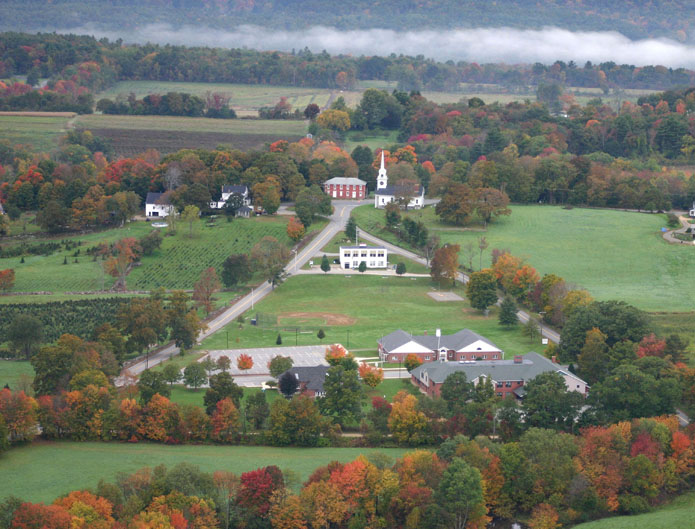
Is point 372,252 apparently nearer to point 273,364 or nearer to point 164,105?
point 273,364

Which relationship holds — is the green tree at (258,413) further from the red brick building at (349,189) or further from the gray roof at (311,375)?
the red brick building at (349,189)

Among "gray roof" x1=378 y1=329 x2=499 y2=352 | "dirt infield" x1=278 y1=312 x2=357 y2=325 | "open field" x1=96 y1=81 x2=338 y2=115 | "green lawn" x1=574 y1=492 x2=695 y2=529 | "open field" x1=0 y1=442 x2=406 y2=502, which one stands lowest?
"green lawn" x1=574 y1=492 x2=695 y2=529

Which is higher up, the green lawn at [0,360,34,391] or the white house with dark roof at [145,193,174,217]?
the white house with dark roof at [145,193,174,217]

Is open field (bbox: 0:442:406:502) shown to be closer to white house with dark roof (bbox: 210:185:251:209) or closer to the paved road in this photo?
the paved road

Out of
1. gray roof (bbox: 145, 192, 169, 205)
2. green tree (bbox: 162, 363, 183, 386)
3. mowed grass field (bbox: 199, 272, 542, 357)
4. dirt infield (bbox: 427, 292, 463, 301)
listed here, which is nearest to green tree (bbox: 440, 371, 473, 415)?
mowed grass field (bbox: 199, 272, 542, 357)

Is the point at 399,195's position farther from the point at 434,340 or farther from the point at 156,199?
the point at 434,340

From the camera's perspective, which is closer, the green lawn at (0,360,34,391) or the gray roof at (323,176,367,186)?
the green lawn at (0,360,34,391)

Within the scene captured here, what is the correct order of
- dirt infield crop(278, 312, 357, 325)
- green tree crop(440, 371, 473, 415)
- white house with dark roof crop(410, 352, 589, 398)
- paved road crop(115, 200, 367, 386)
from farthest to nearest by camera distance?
dirt infield crop(278, 312, 357, 325)
paved road crop(115, 200, 367, 386)
white house with dark roof crop(410, 352, 589, 398)
green tree crop(440, 371, 473, 415)

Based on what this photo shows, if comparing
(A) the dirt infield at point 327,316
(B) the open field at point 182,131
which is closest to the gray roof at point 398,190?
(B) the open field at point 182,131
